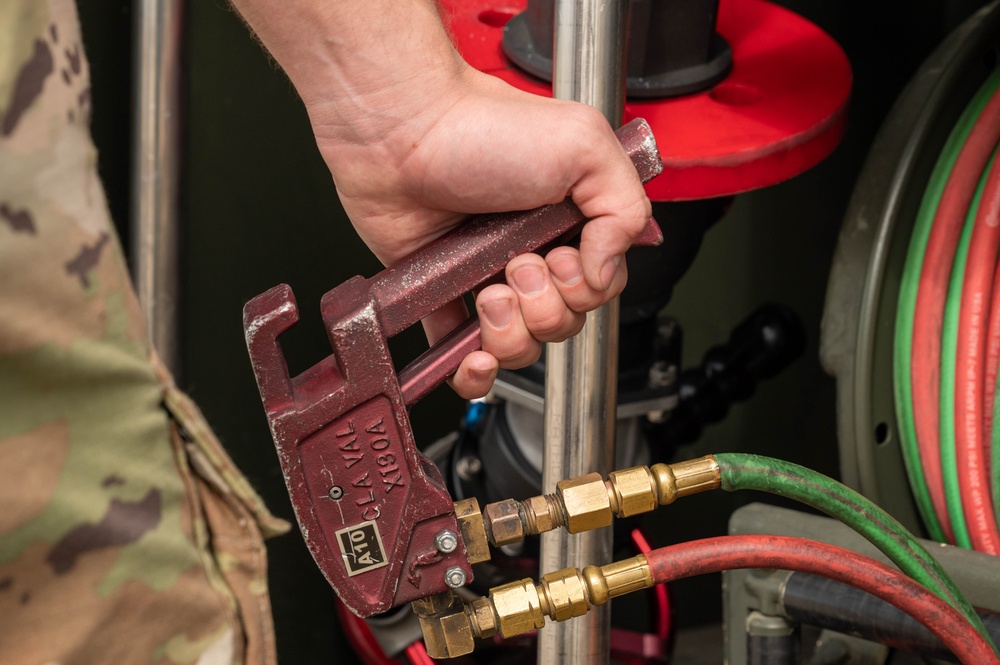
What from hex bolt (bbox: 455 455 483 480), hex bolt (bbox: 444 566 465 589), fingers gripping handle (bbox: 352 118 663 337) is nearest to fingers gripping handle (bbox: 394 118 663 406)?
fingers gripping handle (bbox: 352 118 663 337)

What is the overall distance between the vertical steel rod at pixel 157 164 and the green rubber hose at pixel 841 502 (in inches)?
31.5

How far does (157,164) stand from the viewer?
1240 mm

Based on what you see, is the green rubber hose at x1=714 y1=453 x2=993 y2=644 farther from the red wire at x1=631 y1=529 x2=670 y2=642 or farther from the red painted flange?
the red wire at x1=631 y1=529 x2=670 y2=642

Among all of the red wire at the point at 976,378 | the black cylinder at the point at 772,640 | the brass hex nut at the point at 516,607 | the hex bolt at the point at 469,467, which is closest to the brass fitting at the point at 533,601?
the brass hex nut at the point at 516,607

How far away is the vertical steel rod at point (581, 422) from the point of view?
0.74 meters

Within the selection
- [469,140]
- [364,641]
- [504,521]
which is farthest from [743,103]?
[364,641]

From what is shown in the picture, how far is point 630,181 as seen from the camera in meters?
0.67

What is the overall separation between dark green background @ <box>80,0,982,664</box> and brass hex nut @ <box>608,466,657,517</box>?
2.54ft

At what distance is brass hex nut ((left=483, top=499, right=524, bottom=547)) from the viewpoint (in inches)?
26.0

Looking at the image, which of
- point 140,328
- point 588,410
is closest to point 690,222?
point 588,410

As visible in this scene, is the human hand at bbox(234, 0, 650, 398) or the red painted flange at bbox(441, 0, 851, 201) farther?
the red painted flange at bbox(441, 0, 851, 201)

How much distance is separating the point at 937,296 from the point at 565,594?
0.52m

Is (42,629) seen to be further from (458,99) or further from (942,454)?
(942,454)

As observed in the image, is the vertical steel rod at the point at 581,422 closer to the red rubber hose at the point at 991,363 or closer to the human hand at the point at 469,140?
the human hand at the point at 469,140
